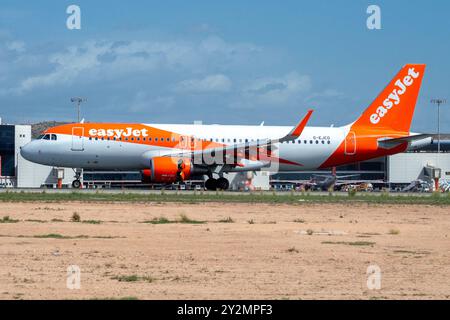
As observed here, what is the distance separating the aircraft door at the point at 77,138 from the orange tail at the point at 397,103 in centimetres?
1879

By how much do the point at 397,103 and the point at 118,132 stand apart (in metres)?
19.8

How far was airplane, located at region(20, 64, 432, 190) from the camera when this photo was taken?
55812 mm

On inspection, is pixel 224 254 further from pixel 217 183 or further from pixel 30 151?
pixel 30 151

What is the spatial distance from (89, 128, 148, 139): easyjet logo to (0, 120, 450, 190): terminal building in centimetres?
1126

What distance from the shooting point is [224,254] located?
23719mm

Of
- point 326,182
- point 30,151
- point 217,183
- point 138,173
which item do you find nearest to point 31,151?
point 30,151

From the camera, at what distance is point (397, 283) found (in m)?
19.1

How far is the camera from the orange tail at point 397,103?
6184cm

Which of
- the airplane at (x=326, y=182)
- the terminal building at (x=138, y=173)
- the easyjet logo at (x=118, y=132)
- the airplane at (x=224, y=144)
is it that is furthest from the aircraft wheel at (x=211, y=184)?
the airplane at (x=326, y=182)

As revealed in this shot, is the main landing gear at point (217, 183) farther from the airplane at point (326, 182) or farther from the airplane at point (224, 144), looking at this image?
the airplane at point (326, 182)

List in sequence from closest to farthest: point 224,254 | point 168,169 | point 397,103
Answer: point 224,254
point 168,169
point 397,103
